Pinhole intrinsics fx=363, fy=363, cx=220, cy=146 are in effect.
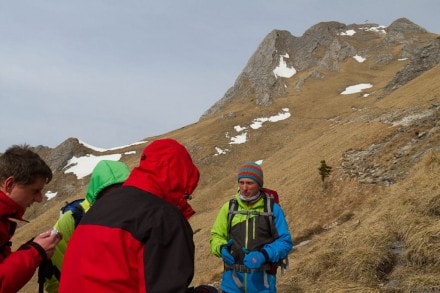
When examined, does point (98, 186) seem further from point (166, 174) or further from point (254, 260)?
point (254, 260)

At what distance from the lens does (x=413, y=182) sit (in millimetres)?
10859

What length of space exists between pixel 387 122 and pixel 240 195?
82.0 ft

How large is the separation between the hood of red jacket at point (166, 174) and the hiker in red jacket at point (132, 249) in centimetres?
8

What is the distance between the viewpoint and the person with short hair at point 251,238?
5457 millimetres

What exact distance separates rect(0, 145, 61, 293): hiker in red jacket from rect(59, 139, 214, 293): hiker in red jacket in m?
0.88

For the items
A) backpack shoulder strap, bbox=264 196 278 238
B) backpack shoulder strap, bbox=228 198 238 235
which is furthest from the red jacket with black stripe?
backpack shoulder strap, bbox=264 196 278 238

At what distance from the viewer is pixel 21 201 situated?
3611mm

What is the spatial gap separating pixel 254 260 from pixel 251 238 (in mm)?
529

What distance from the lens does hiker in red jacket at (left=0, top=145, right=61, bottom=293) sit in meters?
3.13

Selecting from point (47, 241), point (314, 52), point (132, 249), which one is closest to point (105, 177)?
point (47, 241)

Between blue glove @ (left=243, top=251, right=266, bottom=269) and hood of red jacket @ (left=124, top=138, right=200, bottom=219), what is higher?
hood of red jacket @ (left=124, top=138, right=200, bottom=219)

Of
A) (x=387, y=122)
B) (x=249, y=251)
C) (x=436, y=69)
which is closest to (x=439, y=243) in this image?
(x=249, y=251)

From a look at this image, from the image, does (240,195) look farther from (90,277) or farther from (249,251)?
(90,277)

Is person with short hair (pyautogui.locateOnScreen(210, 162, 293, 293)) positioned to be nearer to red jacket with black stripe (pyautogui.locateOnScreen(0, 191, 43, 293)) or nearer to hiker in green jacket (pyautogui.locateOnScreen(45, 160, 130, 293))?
hiker in green jacket (pyautogui.locateOnScreen(45, 160, 130, 293))
